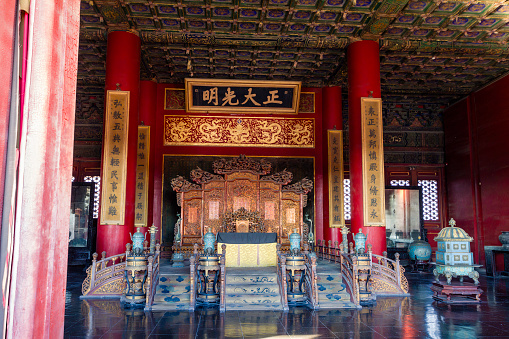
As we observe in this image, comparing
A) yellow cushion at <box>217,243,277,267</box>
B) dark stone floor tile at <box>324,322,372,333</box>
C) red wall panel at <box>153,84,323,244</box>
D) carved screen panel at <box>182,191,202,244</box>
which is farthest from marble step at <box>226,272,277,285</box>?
red wall panel at <box>153,84,323,244</box>

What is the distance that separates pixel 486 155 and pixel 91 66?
10310 mm

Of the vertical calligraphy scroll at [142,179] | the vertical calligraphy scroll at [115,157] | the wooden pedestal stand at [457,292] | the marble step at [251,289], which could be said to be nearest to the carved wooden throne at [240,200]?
the vertical calligraphy scroll at [142,179]

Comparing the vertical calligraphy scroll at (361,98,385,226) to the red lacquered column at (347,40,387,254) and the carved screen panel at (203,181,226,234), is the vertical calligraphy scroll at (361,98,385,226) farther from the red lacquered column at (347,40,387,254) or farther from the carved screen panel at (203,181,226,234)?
the carved screen panel at (203,181,226,234)

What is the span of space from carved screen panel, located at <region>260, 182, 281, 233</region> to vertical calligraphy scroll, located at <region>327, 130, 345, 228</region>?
1483 millimetres

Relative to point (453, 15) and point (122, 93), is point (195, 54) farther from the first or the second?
point (453, 15)

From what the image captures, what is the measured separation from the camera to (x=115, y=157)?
6.83m

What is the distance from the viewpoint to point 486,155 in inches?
393

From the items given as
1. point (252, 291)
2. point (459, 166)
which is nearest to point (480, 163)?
point (459, 166)

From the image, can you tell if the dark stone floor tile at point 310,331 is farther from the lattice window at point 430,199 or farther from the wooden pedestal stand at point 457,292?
the lattice window at point 430,199

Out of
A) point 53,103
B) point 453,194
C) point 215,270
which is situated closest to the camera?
point 53,103

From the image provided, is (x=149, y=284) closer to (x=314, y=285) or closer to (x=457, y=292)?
(x=314, y=285)

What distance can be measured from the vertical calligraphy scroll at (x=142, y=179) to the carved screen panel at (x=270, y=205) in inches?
110

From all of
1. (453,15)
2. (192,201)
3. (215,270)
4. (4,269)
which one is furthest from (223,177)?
(4,269)

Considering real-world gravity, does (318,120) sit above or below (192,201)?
above
